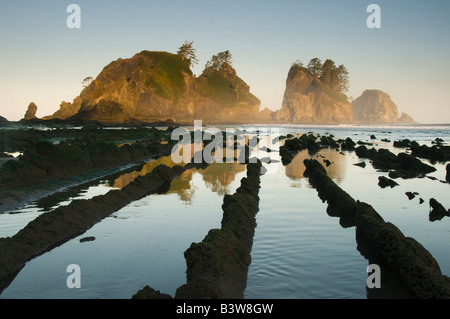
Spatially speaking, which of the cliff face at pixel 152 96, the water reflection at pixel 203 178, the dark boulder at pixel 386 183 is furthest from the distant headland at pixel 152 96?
the dark boulder at pixel 386 183

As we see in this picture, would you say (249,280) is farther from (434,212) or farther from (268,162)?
(268,162)

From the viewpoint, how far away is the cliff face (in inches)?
4776

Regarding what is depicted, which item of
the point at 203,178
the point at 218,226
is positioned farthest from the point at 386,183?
the point at 218,226

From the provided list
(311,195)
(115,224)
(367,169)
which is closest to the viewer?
(115,224)

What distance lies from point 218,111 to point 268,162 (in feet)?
533

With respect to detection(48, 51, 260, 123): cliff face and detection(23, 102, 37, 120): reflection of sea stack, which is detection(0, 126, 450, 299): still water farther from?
detection(23, 102, 37, 120): reflection of sea stack

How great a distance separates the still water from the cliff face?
3827 inches

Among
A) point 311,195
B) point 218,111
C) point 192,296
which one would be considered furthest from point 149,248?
point 218,111

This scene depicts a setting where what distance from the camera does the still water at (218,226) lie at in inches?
289

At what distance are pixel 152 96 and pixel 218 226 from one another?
141045mm

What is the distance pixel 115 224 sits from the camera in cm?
1182

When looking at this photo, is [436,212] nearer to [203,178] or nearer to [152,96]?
[203,178]

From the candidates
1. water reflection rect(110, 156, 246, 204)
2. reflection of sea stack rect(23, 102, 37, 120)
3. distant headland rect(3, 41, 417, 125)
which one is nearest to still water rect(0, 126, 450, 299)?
water reflection rect(110, 156, 246, 204)

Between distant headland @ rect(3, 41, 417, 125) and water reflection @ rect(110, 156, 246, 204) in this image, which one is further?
distant headland @ rect(3, 41, 417, 125)
